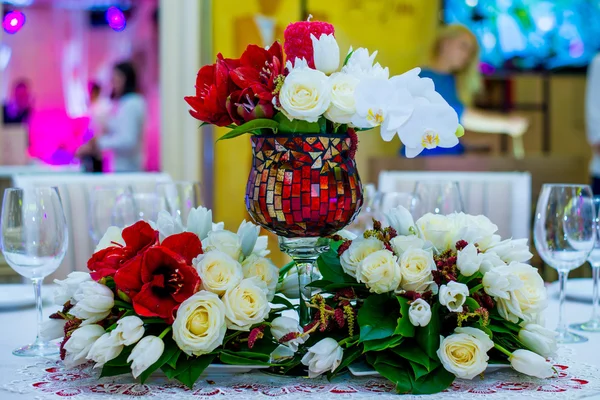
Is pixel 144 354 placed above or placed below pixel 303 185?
below

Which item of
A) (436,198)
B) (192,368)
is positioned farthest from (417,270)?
(436,198)

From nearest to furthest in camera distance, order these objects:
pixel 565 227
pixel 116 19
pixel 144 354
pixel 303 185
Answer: pixel 144 354 < pixel 303 185 < pixel 565 227 < pixel 116 19

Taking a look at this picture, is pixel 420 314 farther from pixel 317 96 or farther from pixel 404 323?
pixel 317 96

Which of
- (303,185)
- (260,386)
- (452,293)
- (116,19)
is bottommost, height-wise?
(260,386)

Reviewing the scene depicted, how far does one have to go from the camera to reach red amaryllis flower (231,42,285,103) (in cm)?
92

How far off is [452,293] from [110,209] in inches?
29.6

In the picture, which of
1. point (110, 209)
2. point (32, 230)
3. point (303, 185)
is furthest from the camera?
point (110, 209)

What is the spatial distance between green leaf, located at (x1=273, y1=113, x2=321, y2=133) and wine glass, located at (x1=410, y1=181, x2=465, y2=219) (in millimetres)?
444

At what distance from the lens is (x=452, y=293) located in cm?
86

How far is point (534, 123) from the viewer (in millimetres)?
5777

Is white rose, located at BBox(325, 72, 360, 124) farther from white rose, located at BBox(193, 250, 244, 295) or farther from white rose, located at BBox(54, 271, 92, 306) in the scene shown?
white rose, located at BBox(54, 271, 92, 306)

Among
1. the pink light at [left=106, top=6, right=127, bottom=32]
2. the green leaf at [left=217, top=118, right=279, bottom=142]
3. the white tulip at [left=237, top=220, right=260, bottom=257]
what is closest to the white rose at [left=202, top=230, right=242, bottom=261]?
the white tulip at [left=237, top=220, right=260, bottom=257]

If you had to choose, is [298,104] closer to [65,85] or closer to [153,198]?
[153,198]

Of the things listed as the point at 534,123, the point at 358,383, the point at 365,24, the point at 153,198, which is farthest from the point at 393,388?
the point at 534,123
